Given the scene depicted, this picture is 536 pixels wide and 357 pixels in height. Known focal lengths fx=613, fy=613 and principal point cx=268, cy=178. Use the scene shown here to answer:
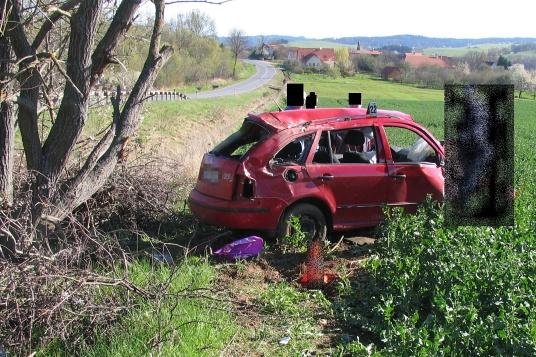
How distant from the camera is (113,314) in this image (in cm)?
478

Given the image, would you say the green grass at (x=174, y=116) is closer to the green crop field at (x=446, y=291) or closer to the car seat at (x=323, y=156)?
the car seat at (x=323, y=156)

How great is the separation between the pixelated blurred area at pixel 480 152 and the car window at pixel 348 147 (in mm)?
2970

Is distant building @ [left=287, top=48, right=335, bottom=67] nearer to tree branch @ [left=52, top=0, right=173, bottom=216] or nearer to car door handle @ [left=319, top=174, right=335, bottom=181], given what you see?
car door handle @ [left=319, top=174, right=335, bottom=181]

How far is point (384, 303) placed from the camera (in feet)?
16.5

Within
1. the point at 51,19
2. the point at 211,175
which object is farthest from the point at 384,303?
the point at 51,19

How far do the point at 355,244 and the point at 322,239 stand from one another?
A: 0.54 meters

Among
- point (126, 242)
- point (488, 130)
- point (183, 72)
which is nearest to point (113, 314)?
point (126, 242)

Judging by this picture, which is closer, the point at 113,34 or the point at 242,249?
the point at 113,34

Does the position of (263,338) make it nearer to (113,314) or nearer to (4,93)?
(113,314)

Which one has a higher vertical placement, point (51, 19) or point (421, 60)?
point (421, 60)

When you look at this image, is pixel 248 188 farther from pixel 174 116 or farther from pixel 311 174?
pixel 174 116

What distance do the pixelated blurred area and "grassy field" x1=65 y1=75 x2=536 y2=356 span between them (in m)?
0.66

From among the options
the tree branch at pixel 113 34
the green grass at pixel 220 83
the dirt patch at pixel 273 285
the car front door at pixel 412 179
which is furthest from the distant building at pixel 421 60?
the tree branch at pixel 113 34

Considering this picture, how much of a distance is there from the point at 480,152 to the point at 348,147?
13.2 ft
